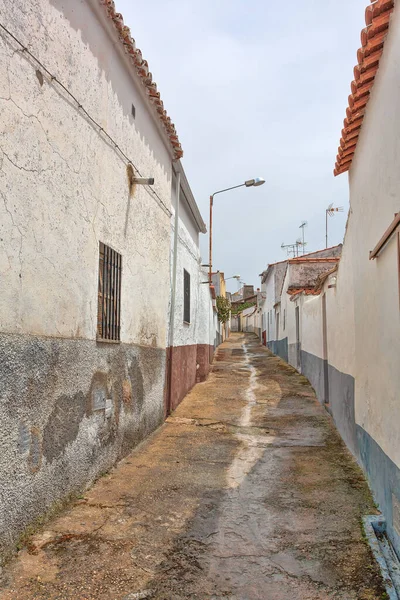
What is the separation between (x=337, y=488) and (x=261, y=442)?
7.43 feet

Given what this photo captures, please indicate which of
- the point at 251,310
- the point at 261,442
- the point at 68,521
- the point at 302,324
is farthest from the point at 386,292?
the point at 251,310

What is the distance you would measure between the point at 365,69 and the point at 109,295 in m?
3.71

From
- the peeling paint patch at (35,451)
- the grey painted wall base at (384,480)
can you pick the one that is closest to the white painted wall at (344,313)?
the grey painted wall base at (384,480)

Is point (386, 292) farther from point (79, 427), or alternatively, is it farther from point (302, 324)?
point (302, 324)

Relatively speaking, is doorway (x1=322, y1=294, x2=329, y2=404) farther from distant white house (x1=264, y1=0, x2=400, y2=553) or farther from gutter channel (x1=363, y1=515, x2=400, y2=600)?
gutter channel (x1=363, y1=515, x2=400, y2=600)

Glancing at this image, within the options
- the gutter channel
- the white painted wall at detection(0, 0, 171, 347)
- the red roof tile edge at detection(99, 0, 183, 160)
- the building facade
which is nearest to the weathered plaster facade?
the red roof tile edge at detection(99, 0, 183, 160)

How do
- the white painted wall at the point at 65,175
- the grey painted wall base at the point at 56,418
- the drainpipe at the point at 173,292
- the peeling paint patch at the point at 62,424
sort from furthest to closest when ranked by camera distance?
the drainpipe at the point at 173,292, the peeling paint patch at the point at 62,424, the white painted wall at the point at 65,175, the grey painted wall base at the point at 56,418

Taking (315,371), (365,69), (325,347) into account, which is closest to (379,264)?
(365,69)

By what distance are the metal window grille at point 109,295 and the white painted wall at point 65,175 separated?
0.52 ft

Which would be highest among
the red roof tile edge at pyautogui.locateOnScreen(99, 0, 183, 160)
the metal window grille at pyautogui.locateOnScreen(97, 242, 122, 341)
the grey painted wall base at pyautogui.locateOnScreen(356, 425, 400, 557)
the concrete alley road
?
the red roof tile edge at pyautogui.locateOnScreen(99, 0, 183, 160)

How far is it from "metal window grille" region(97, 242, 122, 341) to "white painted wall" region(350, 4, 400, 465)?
3.02m

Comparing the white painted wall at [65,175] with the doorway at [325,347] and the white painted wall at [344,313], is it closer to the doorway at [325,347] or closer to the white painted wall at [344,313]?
the white painted wall at [344,313]

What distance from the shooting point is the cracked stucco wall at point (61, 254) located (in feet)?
11.8

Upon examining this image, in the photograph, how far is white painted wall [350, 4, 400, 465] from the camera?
152 inches
